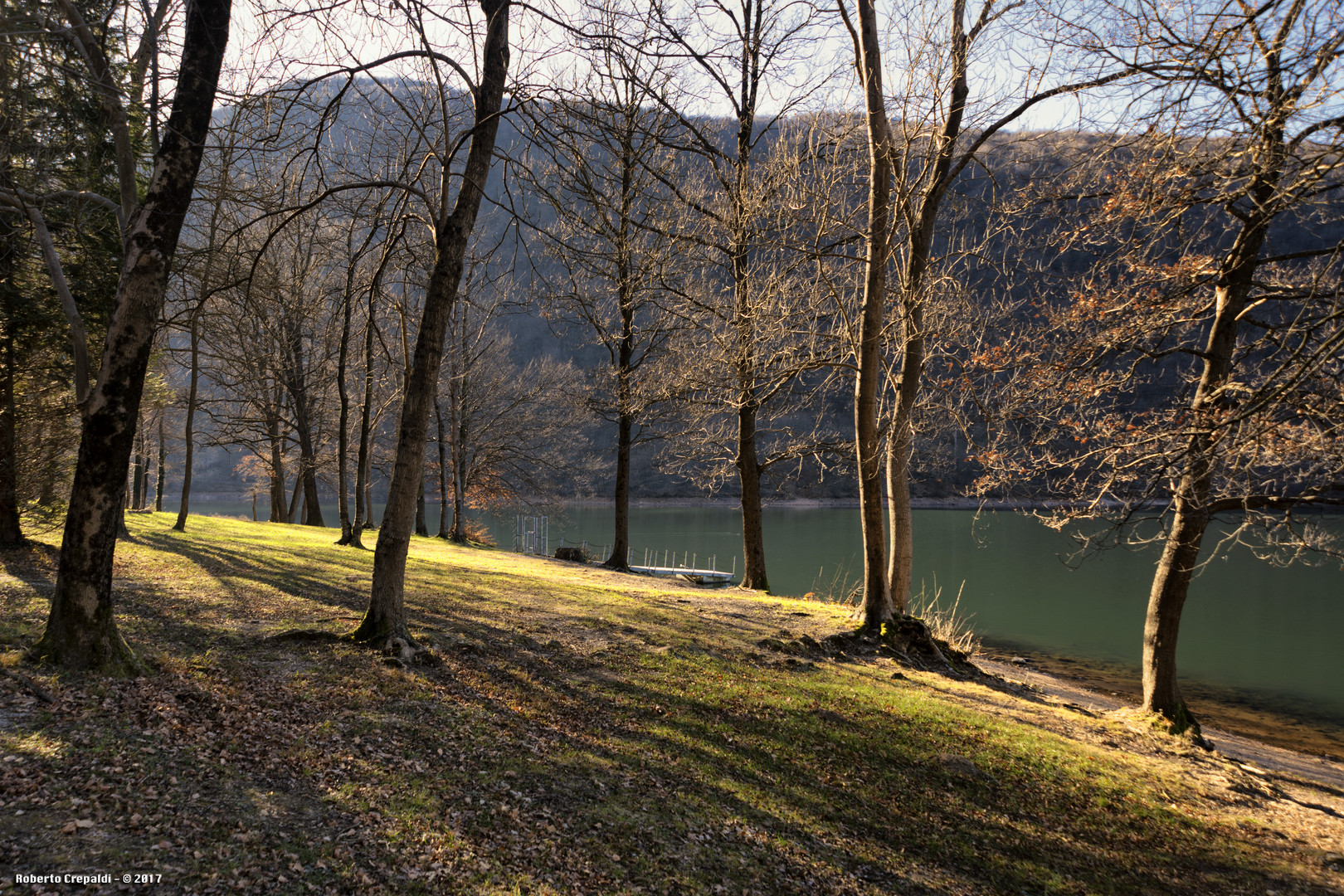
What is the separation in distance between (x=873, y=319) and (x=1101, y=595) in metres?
19.6

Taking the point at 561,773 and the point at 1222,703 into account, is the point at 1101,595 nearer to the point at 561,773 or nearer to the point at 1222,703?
the point at 1222,703

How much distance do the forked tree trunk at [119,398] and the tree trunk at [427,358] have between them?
1706mm

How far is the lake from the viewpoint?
49.7 ft

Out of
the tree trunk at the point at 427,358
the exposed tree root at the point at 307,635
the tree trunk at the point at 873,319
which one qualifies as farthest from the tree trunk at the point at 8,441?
the tree trunk at the point at 873,319

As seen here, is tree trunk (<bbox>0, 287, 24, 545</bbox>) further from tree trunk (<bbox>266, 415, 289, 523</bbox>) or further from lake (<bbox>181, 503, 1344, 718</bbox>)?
tree trunk (<bbox>266, 415, 289, 523</bbox>)

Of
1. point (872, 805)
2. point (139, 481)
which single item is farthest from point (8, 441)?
point (139, 481)

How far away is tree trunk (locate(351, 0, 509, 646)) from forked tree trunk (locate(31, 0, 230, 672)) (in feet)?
5.60

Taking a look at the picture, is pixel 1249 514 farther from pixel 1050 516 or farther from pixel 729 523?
pixel 729 523

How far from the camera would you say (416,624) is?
22.1 feet

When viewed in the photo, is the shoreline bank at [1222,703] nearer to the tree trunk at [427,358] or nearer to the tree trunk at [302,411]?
the tree trunk at [427,358]

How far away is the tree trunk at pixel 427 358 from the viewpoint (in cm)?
557

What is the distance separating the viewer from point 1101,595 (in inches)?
881

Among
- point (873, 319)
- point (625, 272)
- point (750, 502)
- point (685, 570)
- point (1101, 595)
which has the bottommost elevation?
point (1101, 595)

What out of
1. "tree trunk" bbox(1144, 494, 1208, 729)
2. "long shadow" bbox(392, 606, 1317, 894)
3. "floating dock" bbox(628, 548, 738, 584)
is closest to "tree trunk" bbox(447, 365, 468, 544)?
"floating dock" bbox(628, 548, 738, 584)
